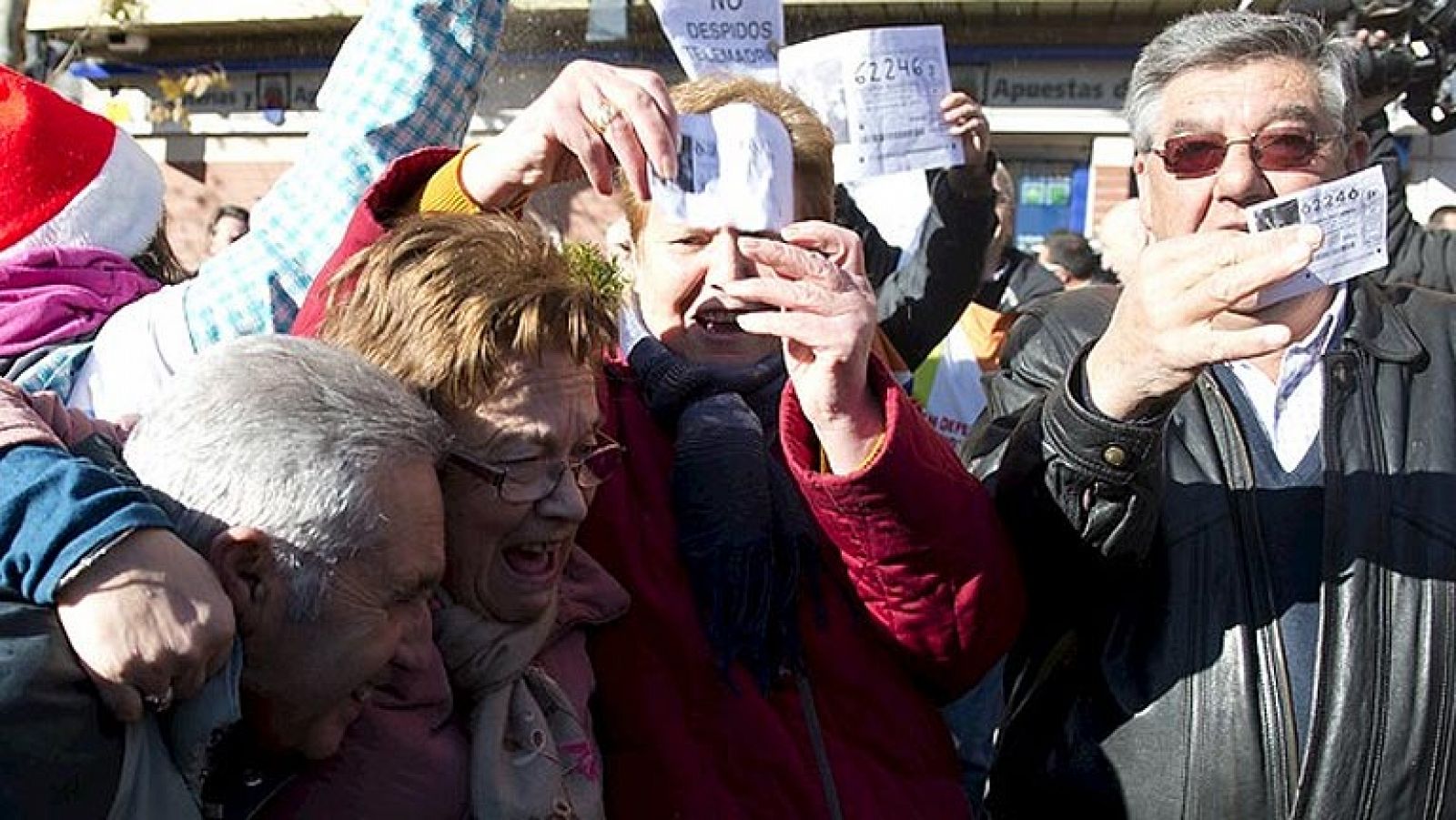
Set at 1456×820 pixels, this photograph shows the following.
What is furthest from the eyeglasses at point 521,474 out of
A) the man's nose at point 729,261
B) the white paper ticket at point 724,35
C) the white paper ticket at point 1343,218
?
the white paper ticket at point 724,35

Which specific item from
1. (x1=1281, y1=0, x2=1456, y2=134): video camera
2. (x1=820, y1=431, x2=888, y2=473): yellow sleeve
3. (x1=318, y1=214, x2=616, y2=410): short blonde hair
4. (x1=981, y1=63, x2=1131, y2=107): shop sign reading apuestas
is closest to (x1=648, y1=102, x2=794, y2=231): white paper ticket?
(x1=318, y1=214, x2=616, y2=410): short blonde hair

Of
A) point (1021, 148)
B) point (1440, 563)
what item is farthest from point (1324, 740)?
point (1021, 148)

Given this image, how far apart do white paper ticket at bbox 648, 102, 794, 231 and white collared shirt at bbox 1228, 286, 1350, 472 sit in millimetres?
693

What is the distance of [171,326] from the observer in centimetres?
210

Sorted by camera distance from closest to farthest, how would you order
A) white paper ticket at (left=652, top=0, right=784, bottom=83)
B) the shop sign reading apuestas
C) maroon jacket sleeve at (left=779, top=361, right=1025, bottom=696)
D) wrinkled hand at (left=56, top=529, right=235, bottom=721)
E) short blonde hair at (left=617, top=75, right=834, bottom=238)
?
wrinkled hand at (left=56, top=529, right=235, bottom=721) → maroon jacket sleeve at (left=779, top=361, right=1025, bottom=696) → short blonde hair at (left=617, top=75, right=834, bottom=238) → white paper ticket at (left=652, top=0, right=784, bottom=83) → the shop sign reading apuestas

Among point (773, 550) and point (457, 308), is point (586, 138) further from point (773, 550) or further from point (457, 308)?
point (773, 550)

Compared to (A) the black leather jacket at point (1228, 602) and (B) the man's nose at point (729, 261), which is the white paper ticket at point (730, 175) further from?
(A) the black leather jacket at point (1228, 602)

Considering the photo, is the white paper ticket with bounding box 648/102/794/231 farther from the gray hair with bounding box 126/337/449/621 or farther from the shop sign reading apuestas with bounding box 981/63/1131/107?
the shop sign reading apuestas with bounding box 981/63/1131/107

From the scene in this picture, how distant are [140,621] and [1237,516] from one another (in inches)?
52.1

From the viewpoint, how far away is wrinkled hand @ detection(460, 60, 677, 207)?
1.77 metres

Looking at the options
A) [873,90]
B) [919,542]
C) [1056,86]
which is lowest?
[1056,86]

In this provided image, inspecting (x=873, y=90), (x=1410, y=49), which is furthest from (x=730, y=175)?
(x=1410, y=49)

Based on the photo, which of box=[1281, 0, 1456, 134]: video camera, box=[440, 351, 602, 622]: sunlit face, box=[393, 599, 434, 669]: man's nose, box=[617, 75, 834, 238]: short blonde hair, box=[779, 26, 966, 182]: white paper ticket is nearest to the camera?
box=[393, 599, 434, 669]: man's nose

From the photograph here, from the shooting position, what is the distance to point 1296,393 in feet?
6.76
